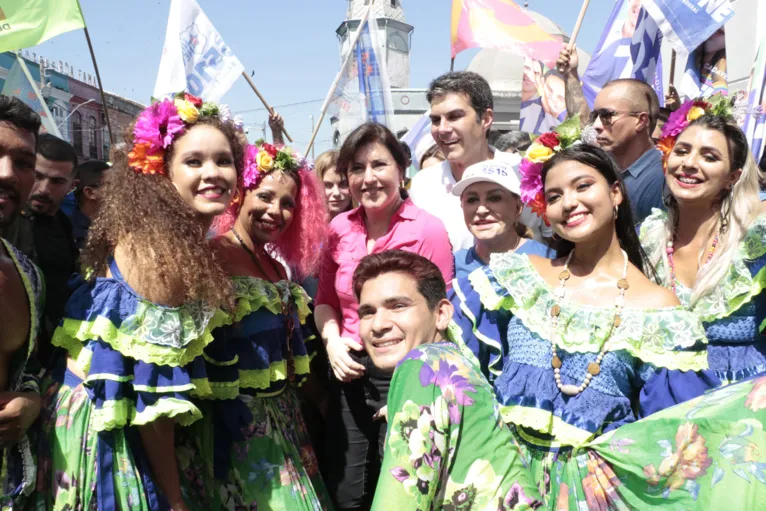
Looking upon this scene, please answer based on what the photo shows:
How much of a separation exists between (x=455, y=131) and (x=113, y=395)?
9.02 ft

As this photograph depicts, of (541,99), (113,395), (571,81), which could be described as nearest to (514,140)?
(541,99)

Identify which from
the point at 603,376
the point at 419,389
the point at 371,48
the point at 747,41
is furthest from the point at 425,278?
the point at 747,41

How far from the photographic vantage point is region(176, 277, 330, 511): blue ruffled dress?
8.89 feet

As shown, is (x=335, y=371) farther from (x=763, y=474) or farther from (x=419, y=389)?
(x=763, y=474)

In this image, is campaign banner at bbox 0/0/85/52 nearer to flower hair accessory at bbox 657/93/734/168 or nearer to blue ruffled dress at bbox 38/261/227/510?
Answer: blue ruffled dress at bbox 38/261/227/510

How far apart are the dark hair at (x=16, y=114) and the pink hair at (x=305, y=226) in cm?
116

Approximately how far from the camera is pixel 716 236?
2996 millimetres

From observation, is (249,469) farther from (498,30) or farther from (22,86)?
(22,86)

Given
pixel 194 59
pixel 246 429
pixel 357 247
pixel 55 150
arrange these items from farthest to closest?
1. pixel 194 59
2. pixel 55 150
3. pixel 357 247
4. pixel 246 429

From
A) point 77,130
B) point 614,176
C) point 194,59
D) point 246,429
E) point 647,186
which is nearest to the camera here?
point 614,176

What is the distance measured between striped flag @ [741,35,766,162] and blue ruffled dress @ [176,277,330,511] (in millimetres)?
3173

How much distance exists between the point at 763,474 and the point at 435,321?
44.0 inches

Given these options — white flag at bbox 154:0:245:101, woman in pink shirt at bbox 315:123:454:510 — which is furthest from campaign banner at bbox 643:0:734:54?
white flag at bbox 154:0:245:101

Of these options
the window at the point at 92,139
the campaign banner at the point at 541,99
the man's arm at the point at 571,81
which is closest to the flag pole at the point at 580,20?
the man's arm at the point at 571,81
